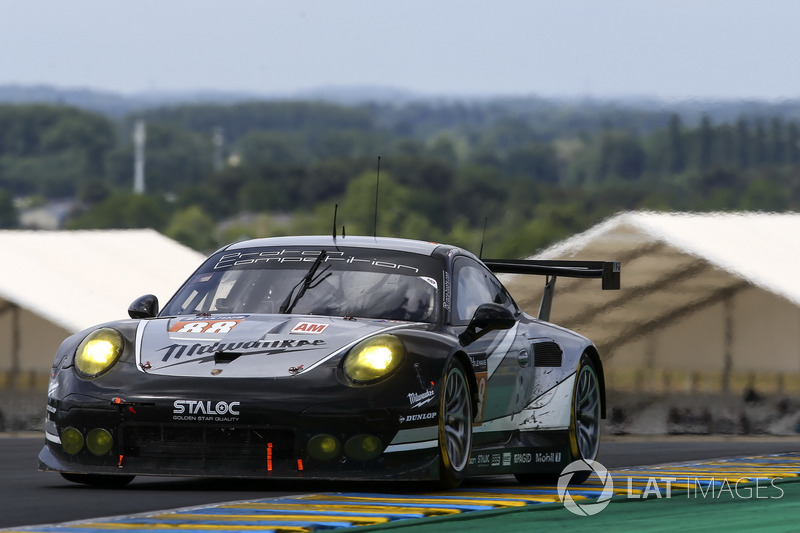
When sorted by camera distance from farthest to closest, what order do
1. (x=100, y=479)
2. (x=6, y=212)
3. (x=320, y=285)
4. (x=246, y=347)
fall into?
(x=6, y=212) → (x=320, y=285) → (x=100, y=479) → (x=246, y=347)

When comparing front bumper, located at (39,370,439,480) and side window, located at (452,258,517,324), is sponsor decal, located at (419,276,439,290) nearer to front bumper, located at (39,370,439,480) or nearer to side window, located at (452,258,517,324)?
side window, located at (452,258,517,324)

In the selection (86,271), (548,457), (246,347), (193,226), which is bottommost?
(193,226)

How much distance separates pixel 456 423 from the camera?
8.38 meters

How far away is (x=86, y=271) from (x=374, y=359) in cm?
2058

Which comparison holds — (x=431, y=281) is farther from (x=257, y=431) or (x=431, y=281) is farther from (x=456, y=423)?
(x=257, y=431)

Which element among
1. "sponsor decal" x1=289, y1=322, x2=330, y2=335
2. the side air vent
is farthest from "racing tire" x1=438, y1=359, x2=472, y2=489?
the side air vent

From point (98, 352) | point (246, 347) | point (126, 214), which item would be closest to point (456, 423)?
point (246, 347)

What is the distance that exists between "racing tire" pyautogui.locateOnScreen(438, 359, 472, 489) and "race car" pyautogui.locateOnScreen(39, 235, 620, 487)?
0.01 meters

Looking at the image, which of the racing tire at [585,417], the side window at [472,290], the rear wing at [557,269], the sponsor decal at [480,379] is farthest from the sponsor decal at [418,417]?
the rear wing at [557,269]

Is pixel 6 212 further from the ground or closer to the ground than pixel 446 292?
closer to the ground

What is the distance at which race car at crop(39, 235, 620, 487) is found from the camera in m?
7.83

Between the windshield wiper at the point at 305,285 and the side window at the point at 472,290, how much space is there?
726 mm

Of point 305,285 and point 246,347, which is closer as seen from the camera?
point 246,347

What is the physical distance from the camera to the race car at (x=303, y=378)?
7828 mm
